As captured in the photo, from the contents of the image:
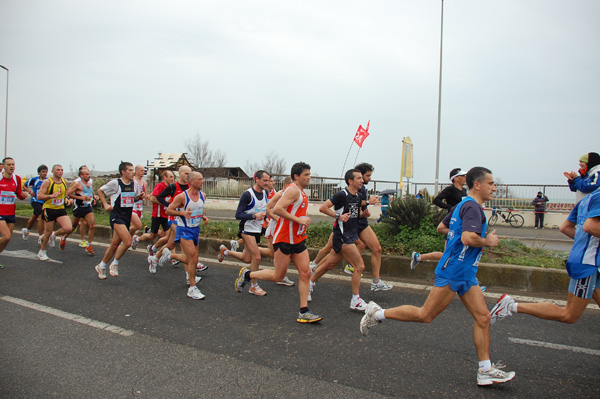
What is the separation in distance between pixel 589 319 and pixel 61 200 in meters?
9.73

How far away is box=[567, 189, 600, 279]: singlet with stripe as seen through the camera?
10.8ft

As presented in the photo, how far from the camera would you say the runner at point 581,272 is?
3.27m

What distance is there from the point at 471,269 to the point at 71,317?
4577mm

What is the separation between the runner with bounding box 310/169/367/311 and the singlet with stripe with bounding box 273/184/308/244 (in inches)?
22.5

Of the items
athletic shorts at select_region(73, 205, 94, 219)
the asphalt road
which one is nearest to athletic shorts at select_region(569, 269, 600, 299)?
the asphalt road

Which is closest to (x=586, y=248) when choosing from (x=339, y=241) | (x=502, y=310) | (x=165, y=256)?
(x=502, y=310)

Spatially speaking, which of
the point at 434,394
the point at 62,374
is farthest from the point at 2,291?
the point at 434,394

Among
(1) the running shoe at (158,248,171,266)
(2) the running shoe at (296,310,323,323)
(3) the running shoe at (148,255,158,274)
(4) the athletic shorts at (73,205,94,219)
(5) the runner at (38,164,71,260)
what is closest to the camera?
(2) the running shoe at (296,310,323,323)

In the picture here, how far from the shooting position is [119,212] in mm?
6910

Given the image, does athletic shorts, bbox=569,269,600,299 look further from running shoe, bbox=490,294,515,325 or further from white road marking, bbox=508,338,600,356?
white road marking, bbox=508,338,600,356

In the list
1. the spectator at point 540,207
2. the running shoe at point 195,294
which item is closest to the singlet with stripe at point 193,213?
the running shoe at point 195,294

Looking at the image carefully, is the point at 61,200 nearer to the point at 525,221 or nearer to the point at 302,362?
the point at 302,362

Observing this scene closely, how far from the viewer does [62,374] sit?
3307 millimetres

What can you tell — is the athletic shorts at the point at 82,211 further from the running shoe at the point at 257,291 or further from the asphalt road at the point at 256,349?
the running shoe at the point at 257,291
